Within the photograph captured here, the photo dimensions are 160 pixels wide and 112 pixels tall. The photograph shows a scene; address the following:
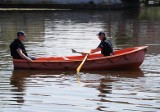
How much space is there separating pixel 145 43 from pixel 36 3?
52138 millimetres

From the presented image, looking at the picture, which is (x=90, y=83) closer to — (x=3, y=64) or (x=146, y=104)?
(x=146, y=104)

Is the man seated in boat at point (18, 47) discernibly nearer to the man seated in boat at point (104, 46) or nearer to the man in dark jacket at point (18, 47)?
the man in dark jacket at point (18, 47)

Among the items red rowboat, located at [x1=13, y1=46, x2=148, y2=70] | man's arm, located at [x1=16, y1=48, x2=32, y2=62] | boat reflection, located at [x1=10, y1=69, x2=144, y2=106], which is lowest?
boat reflection, located at [x1=10, y1=69, x2=144, y2=106]

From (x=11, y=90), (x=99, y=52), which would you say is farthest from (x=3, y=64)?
(x=11, y=90)

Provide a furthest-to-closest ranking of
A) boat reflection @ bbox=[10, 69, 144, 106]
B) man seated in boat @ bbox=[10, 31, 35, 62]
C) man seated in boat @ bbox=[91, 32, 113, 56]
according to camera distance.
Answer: man seated in boat @ bbox=[91, 32, 113, 56] < man seated in boat @ bbox=[10, 31, 35, 62] < boat reflection @ bbox=[10, 69, 144, 106]

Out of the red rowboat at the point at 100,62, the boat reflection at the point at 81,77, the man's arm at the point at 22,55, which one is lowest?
the boat reflection at the point at 81,77

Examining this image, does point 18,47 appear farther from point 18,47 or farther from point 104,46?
point 104,46

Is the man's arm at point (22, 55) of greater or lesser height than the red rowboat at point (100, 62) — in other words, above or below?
above

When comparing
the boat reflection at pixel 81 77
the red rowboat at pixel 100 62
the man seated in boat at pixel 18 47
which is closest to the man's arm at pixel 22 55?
the man seated in boat at pixel 18 47

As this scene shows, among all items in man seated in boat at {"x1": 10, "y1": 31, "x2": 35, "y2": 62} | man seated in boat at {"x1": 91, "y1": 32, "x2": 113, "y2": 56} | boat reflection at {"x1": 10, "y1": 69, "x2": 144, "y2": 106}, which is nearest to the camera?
boat reflection at {"x1": 10, "y1": 69, "x2": 144, "y2": 106}

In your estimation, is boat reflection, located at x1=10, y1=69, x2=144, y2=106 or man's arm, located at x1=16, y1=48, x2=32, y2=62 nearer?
boat reflection, located at x1=10, y1=69, x2=144, y2=106

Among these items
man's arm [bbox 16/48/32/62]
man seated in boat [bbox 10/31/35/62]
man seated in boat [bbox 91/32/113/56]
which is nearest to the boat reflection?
man's arm [bbox 16/48/32/62]

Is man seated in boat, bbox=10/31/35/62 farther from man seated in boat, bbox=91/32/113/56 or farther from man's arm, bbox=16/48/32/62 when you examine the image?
man seated in boat, bbox=91/32/113/56

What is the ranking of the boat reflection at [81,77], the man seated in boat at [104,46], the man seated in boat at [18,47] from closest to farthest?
the boat reflection at [81,77] → the man seated in boat at [18,47] → the man seated in boat at [104,46]
